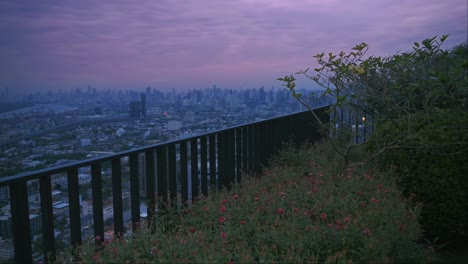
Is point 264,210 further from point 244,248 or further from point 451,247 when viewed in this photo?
point 451,247

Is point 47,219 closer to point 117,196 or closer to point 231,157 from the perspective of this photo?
point 117,196

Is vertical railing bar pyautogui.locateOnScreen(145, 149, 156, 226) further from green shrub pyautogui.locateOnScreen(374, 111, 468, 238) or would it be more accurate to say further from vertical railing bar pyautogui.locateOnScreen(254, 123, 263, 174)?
green shrub pyautogui.locateOnScreen(374, 111, 468, 238)

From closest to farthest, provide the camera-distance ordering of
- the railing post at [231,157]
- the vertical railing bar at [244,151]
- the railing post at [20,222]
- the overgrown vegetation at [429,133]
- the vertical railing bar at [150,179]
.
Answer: the railing post at [20,222], the vertical railing bar at [150,179], the overgrown vegetation at [429,133], the railing post at [231,157], the vertical railing bar at [244,151]

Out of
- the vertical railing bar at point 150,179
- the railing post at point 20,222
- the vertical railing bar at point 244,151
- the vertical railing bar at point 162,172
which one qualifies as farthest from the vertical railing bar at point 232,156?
the railing post at point 20,222

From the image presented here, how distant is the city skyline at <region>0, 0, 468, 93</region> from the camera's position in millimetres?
5973

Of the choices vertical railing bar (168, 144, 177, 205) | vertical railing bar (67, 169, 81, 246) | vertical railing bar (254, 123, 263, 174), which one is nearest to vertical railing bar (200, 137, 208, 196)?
vertical railing bar (168, 144, 177, 205)

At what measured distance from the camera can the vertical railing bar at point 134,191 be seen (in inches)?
134

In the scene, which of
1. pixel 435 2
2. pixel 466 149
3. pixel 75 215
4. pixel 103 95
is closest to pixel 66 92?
pixel 103 95

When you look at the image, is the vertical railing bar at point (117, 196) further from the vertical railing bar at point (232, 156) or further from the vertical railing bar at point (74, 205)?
the vertical railing bar at point (232, 156)

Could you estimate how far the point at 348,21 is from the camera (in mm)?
Answer: 10250

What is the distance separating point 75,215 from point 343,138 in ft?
14.3

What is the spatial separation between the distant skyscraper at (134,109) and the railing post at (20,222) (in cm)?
482

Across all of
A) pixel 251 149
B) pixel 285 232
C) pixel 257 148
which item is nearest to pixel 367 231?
pixel 285 232

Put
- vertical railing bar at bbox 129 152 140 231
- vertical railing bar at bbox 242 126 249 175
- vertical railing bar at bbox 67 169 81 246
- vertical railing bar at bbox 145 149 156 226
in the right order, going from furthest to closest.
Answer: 1. vertical railing bar at bbox 242 126 249 175
2. vertical railing bar at bbox 145 149 156 226
3. vertical railing bar at bbox 129 152 140 231
4. vertical railing bar at bbox 67 169 81 246
